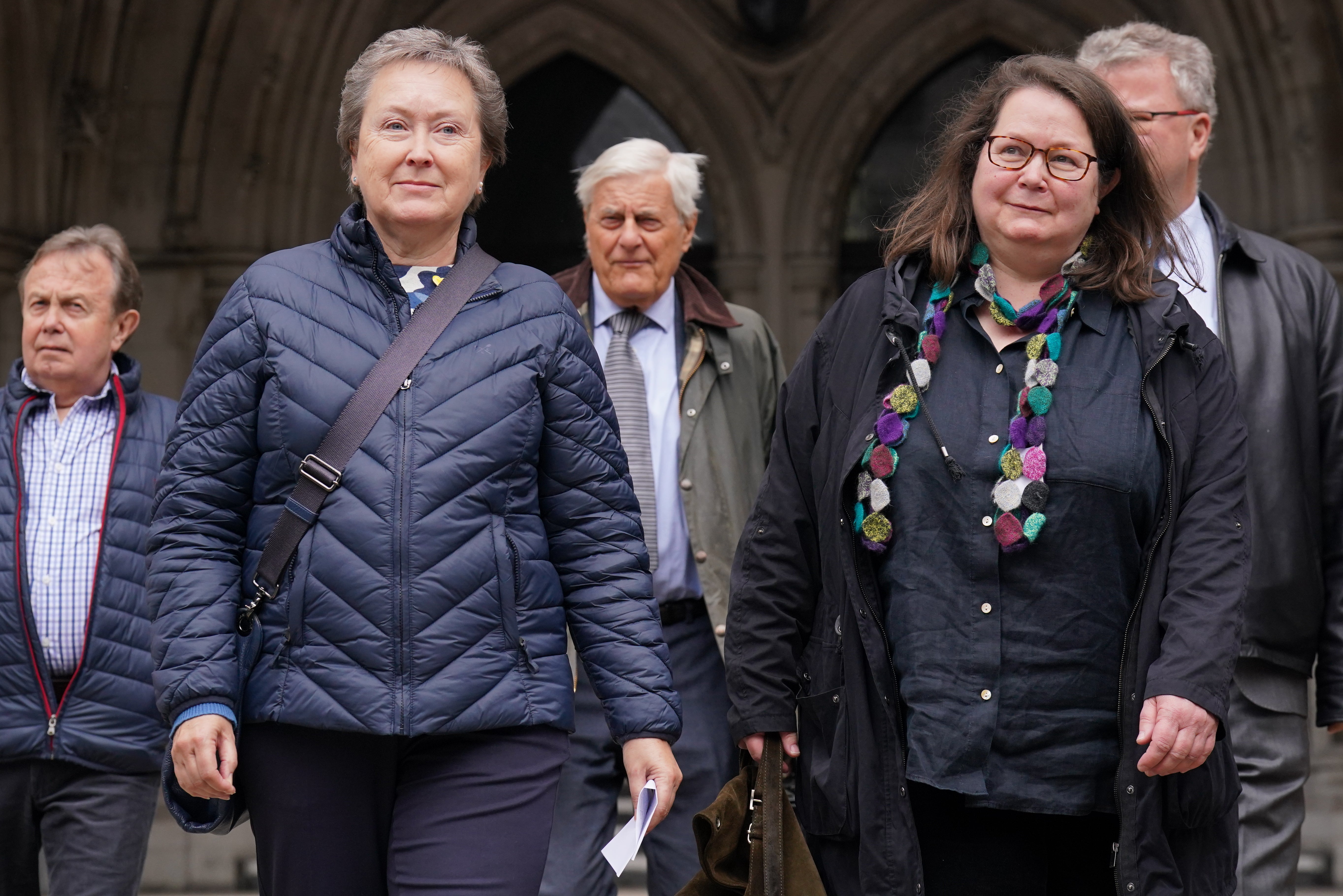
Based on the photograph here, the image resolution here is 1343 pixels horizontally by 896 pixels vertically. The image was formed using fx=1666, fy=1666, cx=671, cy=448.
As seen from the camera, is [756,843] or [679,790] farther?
[679,790]

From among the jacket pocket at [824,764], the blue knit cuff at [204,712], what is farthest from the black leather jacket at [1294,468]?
the blue knit cuff at [204,712]

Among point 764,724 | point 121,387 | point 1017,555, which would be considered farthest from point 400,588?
point 121,387

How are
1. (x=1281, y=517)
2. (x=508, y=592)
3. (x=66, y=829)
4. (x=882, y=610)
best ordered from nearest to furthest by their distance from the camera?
1. (x=508, y=592)
2. (x=882, y=610)
3. (x=1281, y=517)
4. (x=66, y=829)

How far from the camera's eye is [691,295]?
404cm

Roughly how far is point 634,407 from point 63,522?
4.22 ft

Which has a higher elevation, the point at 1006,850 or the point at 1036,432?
the point at 1036,432

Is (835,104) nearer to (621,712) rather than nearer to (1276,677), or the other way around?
(1276,677)

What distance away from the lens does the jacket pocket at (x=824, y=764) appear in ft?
8.61

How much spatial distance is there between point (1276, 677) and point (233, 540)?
2.02m

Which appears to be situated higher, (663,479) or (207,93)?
(207,93)

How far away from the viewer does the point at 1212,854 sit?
2531mm

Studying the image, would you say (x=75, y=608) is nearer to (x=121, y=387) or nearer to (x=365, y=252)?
(x=121, y=387)

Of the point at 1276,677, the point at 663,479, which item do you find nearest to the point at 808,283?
the point at 663,479

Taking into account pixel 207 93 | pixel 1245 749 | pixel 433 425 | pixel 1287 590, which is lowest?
pixel 1245 749
